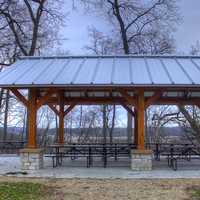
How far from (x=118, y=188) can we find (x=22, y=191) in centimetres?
213

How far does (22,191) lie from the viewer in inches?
381

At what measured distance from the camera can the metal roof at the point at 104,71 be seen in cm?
1257

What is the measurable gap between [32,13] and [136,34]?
593 centimetres

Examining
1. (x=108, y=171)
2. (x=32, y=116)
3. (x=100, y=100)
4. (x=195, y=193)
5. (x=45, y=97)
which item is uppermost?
(x=100, y=100)

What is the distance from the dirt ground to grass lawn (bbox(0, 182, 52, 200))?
0.26 meters

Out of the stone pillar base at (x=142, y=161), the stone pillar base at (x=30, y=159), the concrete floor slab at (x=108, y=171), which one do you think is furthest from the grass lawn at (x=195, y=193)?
the stone pillar base at (x=30, y=159)

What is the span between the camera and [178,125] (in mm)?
28297

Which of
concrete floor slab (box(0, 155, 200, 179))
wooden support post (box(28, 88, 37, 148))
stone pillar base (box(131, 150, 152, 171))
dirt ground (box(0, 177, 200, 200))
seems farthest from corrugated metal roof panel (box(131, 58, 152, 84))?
wooden support post (box(28, 88, 37, 148))

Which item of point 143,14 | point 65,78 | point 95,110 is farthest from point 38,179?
point 95,110

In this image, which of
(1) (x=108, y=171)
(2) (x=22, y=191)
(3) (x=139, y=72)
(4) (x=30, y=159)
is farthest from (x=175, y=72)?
(2) (x=22, y=191)

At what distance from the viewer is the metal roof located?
12.6 metres

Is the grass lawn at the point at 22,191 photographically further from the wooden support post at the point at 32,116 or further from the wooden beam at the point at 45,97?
the wooden beam at the point at 45,97

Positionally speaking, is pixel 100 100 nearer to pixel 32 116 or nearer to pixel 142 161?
pixel 32 116

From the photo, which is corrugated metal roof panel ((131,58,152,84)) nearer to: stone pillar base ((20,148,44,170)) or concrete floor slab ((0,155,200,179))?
concrete floor slab ((0,155,200,179))
